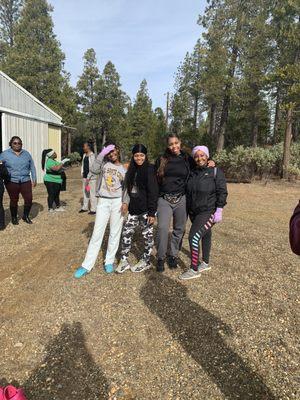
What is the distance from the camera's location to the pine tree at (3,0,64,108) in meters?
25.6

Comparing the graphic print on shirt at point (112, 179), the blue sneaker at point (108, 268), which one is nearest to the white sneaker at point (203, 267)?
the blue sneaker at point (108, 268)

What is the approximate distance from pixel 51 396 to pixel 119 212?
2421 mm

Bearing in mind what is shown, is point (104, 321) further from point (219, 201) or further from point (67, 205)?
point (67, 205)

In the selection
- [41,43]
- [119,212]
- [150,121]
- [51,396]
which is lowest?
[51,396]

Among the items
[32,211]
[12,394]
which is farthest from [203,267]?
[32,211]

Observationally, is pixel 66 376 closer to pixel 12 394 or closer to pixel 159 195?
pixel 12 394

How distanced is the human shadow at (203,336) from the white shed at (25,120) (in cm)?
1055

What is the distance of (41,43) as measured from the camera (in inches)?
1080

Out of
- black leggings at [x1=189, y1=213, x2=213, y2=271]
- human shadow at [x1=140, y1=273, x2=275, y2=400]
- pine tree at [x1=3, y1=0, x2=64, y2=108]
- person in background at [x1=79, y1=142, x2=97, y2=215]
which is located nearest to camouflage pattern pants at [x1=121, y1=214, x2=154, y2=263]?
human shadow at [x1=140, y1=273, x2=275, y2=400]

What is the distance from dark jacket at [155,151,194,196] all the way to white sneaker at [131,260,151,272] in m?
1.07

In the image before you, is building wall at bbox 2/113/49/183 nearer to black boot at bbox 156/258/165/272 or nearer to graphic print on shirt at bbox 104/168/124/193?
graphic print on shirt at bbox 104/168/124/193

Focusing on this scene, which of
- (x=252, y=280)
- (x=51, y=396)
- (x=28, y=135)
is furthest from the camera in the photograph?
(x=28, y=135)

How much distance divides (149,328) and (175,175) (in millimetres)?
1988

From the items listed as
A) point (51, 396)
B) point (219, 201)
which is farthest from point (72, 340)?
point (219, 201)
